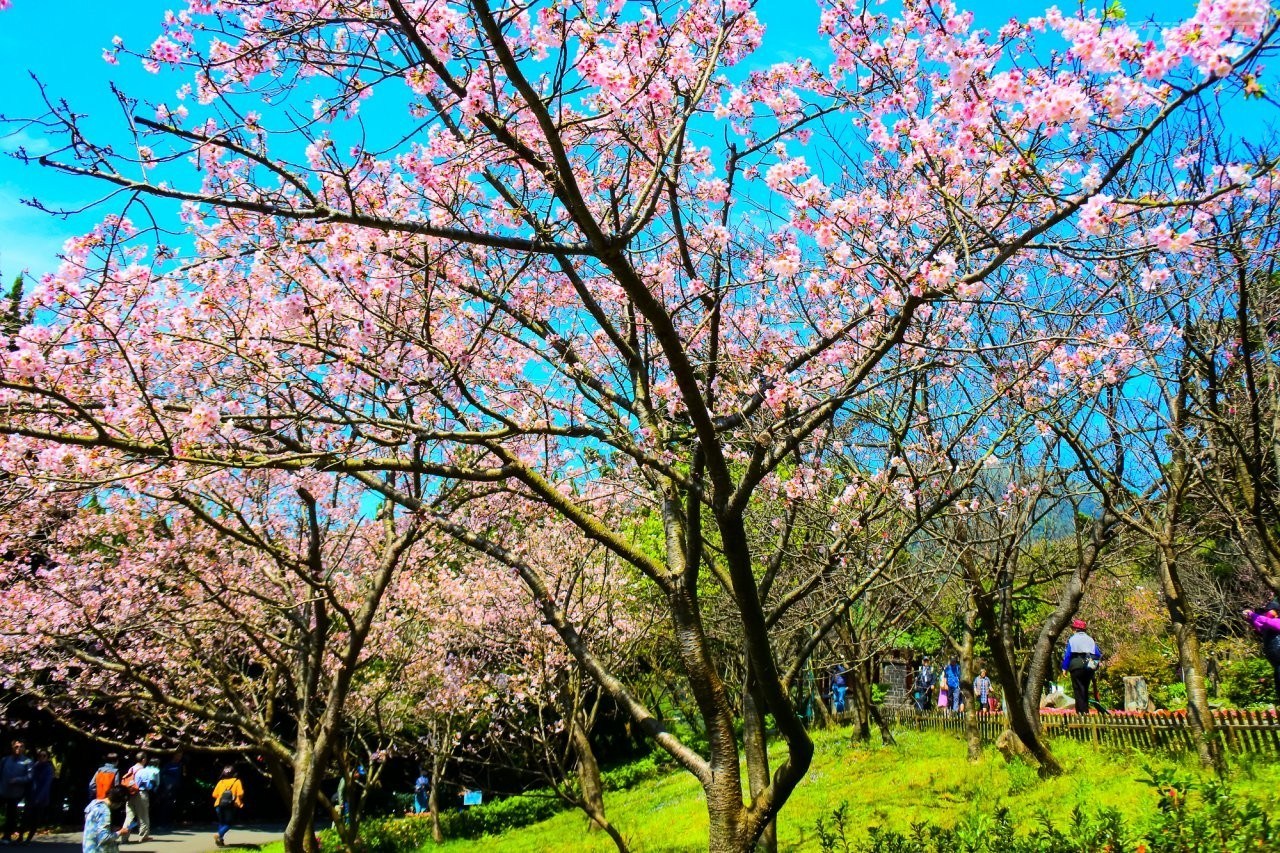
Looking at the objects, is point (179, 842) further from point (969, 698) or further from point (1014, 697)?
point (1014, 697)

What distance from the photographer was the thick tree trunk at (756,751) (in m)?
5.10

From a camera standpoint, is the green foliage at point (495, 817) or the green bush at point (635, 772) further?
the green bush at point (635, 772)

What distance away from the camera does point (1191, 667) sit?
25.3 ft

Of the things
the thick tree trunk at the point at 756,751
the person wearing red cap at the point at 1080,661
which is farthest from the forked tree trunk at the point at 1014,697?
the person wearing red cap at the point at 1080,661

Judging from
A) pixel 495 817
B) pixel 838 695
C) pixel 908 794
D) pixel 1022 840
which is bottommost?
pixel 495 817

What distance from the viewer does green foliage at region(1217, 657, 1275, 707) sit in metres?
15.7

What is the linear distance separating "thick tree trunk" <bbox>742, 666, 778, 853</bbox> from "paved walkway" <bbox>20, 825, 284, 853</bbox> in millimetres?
13174

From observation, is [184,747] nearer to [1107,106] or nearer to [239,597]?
[239,597]

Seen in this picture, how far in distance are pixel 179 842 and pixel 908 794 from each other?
14282 mm

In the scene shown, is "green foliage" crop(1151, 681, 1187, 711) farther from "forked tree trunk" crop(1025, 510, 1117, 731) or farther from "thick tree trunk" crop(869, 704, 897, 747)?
"forked tree trunk" crop(1025, 510, 1117, 731)

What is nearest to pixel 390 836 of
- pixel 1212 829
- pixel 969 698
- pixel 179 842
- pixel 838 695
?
pixel 179 842

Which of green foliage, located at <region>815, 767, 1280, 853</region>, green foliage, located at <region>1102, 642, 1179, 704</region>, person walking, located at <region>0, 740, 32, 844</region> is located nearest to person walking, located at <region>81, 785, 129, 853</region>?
person walking, located at <region>0, 740, 32, 844</region>

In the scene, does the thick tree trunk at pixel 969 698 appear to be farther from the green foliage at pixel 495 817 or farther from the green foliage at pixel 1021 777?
the green foliage at pixel 495 817

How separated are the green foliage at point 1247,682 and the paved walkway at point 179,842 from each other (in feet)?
61.5
